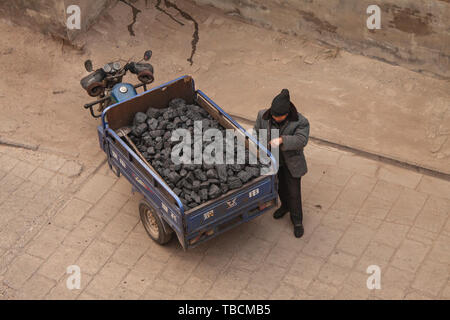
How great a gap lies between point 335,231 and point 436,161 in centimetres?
209

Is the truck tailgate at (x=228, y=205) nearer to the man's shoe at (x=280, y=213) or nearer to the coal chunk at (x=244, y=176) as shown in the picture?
the coal chunk at (x=244, y=176)

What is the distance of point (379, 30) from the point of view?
429 inches

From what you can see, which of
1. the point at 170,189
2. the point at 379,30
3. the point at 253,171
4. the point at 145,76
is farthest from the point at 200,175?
the point at 379,30

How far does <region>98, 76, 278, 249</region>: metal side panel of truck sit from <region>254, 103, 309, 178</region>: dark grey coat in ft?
0.87

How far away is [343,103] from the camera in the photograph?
1053 cm

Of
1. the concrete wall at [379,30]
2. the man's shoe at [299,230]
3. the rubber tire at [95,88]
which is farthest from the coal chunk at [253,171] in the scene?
the concrete wall at [379,30]

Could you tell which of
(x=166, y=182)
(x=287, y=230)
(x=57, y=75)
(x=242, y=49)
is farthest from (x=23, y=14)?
(x=287, y=230)

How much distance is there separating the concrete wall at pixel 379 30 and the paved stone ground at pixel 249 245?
245 centimetres

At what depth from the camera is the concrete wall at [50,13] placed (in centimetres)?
1158

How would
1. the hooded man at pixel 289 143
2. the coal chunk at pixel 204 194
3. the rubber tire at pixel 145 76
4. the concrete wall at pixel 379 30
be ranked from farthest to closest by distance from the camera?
the concrete wall at pixel 379 30, the rubber tire at pixel 145 76, the hooded man at pixel 289 143, the coal chunk at pixel 204 194

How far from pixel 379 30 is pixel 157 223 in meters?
5.36

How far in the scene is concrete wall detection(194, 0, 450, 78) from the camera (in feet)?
33.9
